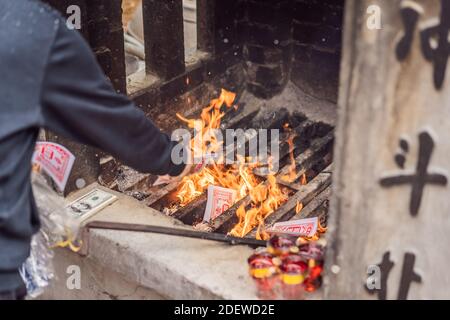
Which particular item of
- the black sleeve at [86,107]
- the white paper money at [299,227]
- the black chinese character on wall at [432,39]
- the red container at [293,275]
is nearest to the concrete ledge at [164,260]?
the red container at [293,275]

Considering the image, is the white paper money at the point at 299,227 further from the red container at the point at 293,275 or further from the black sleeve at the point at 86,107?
the black sleeve at the point at 86,107

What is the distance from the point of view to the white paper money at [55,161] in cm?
296

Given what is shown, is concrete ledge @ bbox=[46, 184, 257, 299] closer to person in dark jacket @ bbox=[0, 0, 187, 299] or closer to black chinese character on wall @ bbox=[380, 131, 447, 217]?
person in dark jacket @ bbox=[0, 0, 187, 299]

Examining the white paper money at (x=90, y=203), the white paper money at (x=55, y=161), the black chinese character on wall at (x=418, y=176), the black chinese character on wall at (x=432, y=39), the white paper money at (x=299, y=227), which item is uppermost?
the black chinese character on wall at (x=432, y=39)

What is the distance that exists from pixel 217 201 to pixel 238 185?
1.09ft

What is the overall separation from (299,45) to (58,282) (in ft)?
8.54

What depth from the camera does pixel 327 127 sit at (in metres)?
4.80

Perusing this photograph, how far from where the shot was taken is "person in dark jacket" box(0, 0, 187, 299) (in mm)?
2086

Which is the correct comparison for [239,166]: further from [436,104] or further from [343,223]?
[436,104]

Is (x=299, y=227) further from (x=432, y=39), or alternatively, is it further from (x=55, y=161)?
(x=432, y=39)

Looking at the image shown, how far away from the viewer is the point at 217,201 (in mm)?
3865

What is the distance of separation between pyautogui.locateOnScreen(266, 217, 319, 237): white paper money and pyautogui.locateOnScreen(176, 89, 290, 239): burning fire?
0.12m

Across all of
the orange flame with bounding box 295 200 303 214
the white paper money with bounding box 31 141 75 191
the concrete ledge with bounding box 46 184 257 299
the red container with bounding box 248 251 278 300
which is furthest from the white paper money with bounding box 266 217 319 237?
the white paper money with bounding box 31 141 75 191

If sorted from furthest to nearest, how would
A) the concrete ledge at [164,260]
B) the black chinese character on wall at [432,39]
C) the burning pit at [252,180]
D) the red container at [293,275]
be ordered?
the burning pit at [252,180]
the concrete ledge at [164,260]
the red container at [293,275]
the black chinese character on wall at [432,39]
